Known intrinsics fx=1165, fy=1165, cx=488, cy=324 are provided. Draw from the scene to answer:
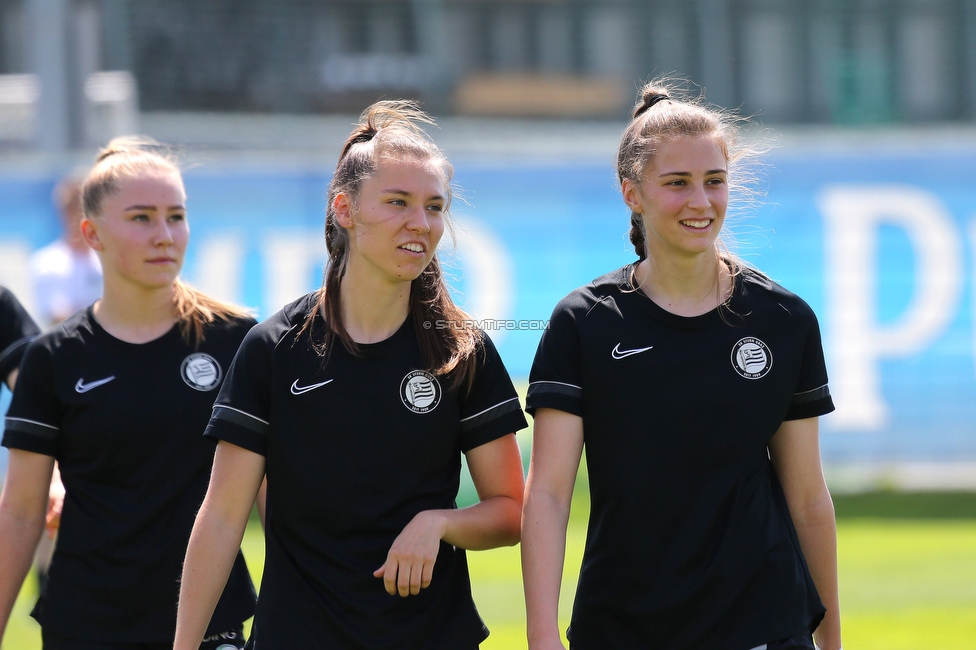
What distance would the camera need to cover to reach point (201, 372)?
3568 millimetres

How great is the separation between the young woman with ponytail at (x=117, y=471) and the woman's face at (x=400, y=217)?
863 millimetres

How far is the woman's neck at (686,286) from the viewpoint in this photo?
3.01 m

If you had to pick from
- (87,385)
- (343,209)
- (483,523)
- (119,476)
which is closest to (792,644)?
(483,523)

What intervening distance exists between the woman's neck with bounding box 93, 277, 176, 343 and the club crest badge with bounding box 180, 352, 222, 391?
0.15 metres

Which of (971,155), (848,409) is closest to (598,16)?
(971,155)

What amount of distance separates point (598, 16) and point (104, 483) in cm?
1073

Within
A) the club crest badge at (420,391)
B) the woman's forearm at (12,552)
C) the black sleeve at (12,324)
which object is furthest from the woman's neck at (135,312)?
the club crest badge at (420,391)

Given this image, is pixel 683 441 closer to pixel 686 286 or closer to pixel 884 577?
pixel 686 286

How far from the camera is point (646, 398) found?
290 centimetres

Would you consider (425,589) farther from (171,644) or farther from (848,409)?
(848,409)

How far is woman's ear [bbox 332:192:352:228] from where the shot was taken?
10.0 feet

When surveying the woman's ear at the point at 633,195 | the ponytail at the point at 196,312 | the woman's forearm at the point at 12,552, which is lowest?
the woman's forearm at the point at 12,552

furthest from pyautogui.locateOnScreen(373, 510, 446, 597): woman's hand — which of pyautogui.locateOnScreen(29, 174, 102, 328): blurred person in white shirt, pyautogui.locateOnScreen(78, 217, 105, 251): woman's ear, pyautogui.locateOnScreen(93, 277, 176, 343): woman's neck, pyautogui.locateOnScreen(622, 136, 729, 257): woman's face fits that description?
pyautogui.locateOnScreen(29, 174, 102, 328): blurred person in white shirt

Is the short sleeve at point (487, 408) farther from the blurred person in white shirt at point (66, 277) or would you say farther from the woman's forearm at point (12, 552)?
the blurred person in white shirt at point (66, 277)
